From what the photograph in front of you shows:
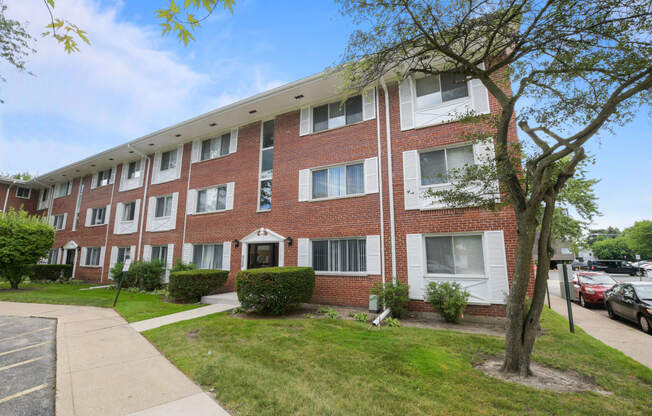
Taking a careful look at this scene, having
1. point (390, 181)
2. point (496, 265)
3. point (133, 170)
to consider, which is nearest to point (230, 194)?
point (390, 181)

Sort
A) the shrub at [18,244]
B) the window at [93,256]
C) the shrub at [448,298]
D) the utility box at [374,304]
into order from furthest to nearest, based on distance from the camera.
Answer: the window at [93,256] → the shrub at [18,244] → the utility box at [374,304] → the shrub at [448,298]

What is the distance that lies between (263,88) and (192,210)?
24.3ft

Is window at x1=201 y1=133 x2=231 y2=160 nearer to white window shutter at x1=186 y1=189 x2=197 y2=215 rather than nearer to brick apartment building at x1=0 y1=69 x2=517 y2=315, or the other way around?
brick apartment building at x1=0 y1=69 x2=517 y2=315

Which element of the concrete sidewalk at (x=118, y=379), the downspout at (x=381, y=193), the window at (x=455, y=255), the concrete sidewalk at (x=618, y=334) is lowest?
the concrete sidewalk at (x=618, y=334)

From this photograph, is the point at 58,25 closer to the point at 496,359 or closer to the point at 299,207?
the point at 496,359

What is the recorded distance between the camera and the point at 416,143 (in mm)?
9734

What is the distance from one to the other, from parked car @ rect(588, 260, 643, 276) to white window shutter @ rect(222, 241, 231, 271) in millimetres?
44163

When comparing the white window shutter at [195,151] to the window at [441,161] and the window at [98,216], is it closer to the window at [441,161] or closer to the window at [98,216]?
the window at [98,216]

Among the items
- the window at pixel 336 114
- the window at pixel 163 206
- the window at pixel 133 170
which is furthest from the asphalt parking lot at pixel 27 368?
the window at pixel 133 170

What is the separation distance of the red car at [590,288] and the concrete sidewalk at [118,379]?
15909 millimetres

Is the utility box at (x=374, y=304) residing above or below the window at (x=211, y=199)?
below

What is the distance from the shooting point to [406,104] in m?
10.1

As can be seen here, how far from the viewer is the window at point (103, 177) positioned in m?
20.5

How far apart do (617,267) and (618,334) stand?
39.3m
